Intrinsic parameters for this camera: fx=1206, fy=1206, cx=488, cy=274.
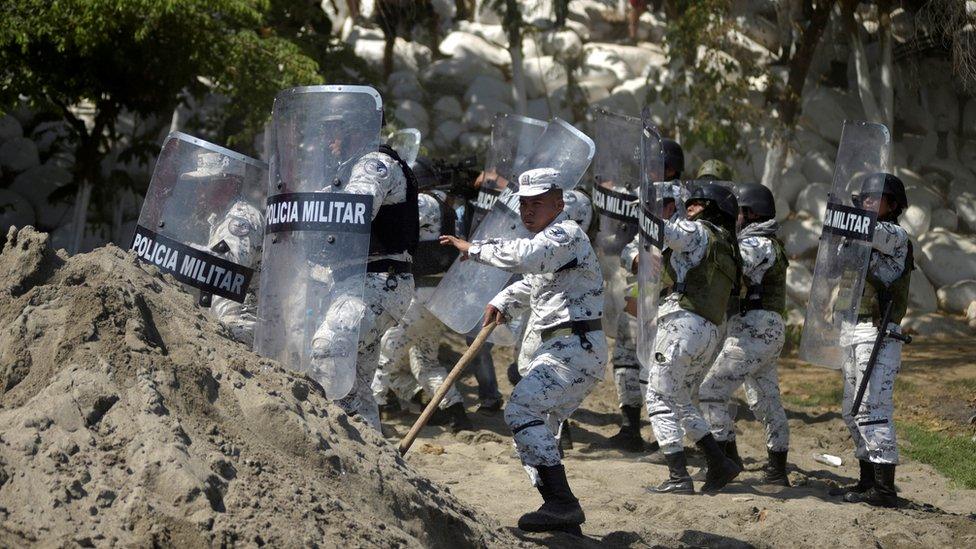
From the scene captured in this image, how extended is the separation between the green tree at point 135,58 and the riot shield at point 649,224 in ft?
20.0

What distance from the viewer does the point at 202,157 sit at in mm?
6715

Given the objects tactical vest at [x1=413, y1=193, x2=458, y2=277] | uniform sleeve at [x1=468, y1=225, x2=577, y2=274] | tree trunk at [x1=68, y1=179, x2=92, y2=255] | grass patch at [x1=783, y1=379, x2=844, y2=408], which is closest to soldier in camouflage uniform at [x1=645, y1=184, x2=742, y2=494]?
uniform sleeve at [x1=468, y1=225, x2=577, y2=274]

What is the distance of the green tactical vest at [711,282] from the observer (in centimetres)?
741

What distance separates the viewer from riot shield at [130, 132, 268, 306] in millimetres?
6648

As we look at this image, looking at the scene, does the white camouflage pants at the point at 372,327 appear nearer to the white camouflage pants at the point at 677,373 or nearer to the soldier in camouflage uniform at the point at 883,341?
the white camouflage pants at the point at 677,373

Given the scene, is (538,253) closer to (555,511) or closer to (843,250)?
(555,511)

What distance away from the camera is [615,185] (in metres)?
8.66

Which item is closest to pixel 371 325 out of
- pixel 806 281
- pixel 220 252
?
pixel 220 252

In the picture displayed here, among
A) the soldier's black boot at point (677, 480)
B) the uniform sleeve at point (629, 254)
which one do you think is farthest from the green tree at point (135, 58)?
the soldier's black boot at point (677, 480)

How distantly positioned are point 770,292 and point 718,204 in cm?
83

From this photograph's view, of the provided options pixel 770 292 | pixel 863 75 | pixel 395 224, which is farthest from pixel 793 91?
pixel 395 224

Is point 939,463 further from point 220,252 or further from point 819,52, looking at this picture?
point 819,52

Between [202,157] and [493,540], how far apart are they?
2.78 m

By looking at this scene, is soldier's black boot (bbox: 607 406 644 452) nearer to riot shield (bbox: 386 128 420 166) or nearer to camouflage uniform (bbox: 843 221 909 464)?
camouflage uniform (bbox: 843 221 909 464)
